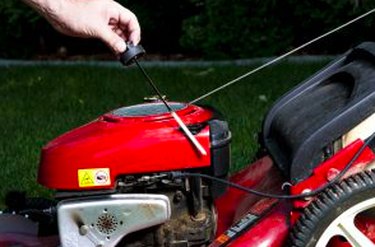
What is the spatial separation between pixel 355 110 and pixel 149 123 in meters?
0.53

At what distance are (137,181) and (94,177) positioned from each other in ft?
0.36

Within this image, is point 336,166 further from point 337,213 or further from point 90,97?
point 90,97

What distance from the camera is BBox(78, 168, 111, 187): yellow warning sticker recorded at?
2.22 meters

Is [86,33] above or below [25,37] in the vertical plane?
below

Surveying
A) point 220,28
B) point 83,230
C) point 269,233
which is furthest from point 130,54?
point 220,28

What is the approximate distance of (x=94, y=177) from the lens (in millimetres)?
2232

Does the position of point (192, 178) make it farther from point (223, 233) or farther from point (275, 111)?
point (275, 111)

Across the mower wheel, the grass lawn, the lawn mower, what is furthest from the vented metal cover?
the grass lawn

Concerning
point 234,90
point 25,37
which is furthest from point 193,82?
point 25,37

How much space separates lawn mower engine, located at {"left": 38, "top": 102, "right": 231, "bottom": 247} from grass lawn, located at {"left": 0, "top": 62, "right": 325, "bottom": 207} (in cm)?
128

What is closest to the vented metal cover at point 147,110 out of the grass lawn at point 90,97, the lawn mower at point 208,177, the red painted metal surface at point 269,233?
the lawn mower at point 208,177

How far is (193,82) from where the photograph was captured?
242 inches

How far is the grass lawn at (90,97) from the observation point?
405 centimetres

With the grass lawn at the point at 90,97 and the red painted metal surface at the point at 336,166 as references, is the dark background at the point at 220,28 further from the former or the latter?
the red painted metal surface at the point at 336,166
